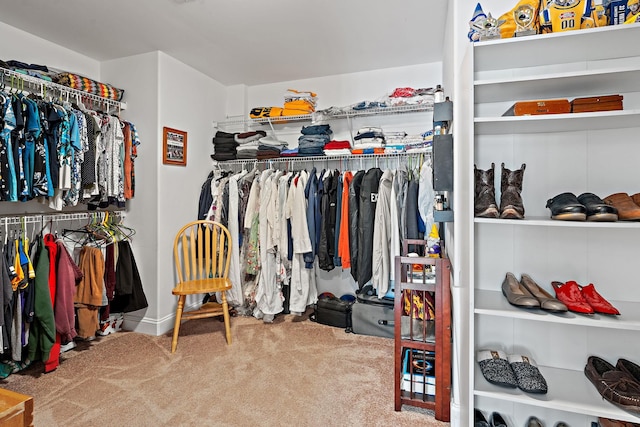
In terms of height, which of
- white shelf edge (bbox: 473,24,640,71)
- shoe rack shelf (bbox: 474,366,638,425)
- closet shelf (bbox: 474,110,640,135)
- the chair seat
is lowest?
shoe rack shelf (bbox: 474,366,638,425)

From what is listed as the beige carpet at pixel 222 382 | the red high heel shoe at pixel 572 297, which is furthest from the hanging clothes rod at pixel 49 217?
the red high heel shoe at pixel 572 297

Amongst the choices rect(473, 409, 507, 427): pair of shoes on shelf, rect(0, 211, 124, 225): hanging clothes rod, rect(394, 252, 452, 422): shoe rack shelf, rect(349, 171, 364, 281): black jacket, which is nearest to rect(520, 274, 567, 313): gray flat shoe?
rect(394, 252, 452, 422): shoe rack shelf

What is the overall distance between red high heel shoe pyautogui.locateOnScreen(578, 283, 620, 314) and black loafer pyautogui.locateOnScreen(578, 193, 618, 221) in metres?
0.32

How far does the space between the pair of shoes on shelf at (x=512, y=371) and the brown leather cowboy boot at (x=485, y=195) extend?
63 centimetres

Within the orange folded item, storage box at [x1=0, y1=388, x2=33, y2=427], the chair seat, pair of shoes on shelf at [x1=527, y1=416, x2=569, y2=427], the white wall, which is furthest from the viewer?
the orange folded item

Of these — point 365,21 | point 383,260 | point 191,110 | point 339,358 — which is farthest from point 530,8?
point 191,110

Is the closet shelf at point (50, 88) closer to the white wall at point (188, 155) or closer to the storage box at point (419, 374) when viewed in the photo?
the white wall at point (188, 155)

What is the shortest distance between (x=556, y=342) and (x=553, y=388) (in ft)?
0.80

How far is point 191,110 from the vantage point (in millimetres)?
3479

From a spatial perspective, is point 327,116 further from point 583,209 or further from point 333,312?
point 583,209

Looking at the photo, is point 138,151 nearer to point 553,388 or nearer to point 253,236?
point 253,236

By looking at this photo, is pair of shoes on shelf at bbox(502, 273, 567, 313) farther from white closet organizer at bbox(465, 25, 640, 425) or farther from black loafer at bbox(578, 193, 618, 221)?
black loafer at bbox(578, 193, 618, 221)

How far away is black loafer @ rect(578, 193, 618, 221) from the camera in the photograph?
124 cm

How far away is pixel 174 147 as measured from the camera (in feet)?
10.6
